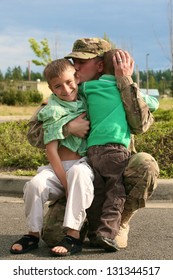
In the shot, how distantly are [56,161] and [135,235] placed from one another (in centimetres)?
109

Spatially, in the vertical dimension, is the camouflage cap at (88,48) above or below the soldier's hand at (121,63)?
above

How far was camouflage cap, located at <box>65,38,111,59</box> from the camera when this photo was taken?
421cm

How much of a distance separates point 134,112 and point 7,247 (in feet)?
4.46

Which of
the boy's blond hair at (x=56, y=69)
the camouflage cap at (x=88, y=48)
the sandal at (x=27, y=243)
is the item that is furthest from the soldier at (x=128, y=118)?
the sandal at (x=27, y=243)

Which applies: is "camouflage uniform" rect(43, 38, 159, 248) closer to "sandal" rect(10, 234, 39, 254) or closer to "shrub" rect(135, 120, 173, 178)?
"sandal" rect(10, 234, 39, 254)

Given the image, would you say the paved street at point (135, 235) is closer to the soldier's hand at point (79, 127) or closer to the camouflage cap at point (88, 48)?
the soldier's hand at point (79, 127)

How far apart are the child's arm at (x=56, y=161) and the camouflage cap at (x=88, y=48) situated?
0.68 metres

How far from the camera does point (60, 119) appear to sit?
4.09m

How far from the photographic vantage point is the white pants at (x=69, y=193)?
Answer: 3830 millimetres

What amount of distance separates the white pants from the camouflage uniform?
302 mm

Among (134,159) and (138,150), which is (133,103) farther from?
(138,150)

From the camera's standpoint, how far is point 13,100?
41406 mm

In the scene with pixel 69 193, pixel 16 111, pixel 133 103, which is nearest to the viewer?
pixel 69 193

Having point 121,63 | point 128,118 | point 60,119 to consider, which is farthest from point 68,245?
point 121,63
